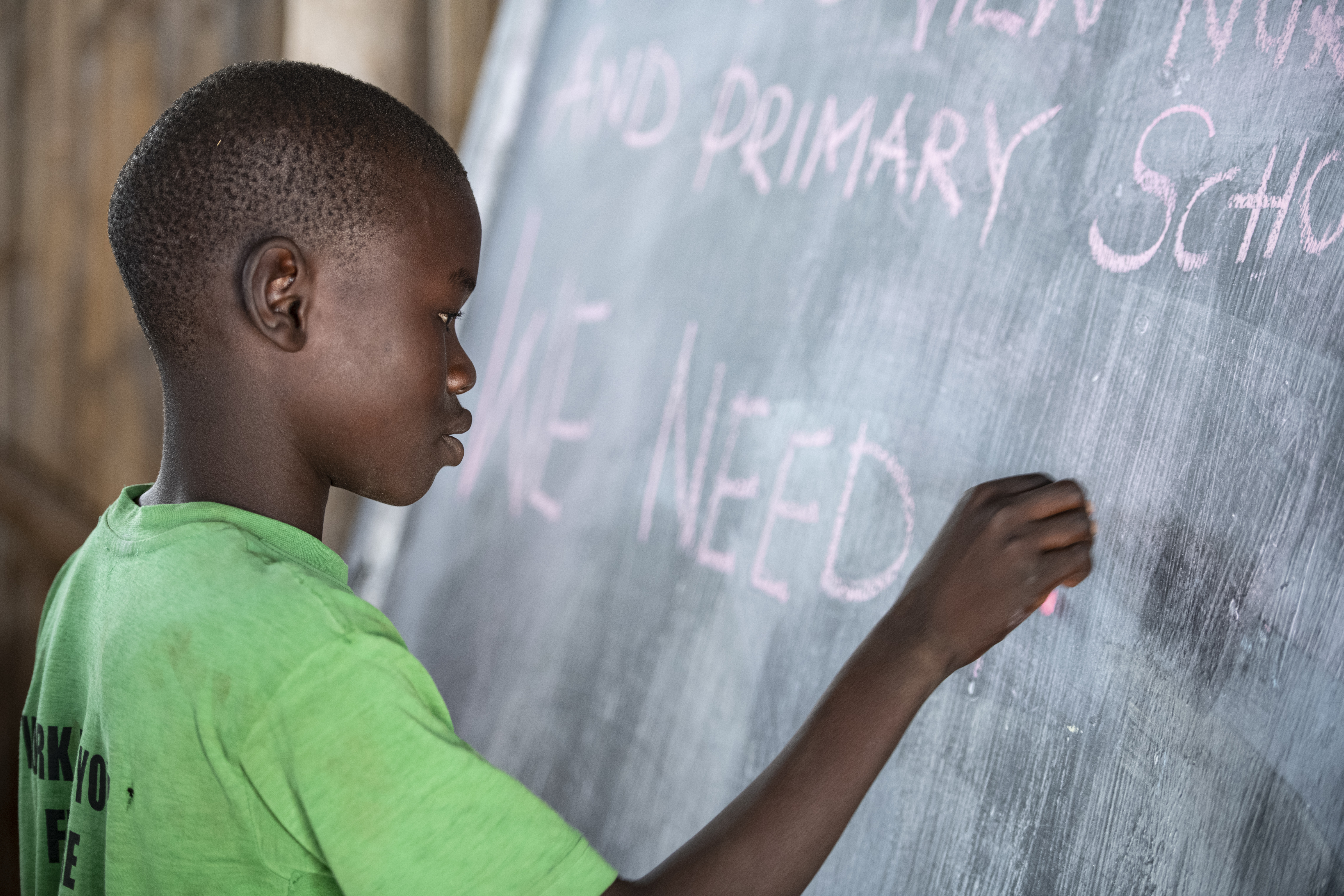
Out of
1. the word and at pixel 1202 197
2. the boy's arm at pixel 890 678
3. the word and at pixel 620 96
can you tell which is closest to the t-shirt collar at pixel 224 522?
the boy's arm at pixel 890 678

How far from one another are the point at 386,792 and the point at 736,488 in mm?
489

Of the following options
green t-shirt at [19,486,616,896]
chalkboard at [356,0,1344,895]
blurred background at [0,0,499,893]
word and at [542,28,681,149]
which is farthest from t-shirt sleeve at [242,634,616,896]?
blurred background at [0,0,499,893]

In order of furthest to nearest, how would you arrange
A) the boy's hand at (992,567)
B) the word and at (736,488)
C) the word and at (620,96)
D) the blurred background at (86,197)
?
the blurred background at (86,197), the word and at (620,96), the word and at (736,488), the boy's hand at (992,567)

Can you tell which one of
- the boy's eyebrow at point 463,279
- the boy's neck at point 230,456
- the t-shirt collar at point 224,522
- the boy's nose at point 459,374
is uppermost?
the boy's eyebrow at point 463,279

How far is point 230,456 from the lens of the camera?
1.95ft

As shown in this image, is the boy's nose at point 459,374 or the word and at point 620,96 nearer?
the boy's nose at point 459,374

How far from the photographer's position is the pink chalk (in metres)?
0.67

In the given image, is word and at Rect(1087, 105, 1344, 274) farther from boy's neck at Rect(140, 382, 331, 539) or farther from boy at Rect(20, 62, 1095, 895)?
boy's neck at Rect(140, 382, 331, 539)

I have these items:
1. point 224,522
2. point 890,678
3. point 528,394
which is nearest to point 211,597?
point 224,522

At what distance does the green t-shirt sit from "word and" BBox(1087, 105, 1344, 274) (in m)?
0.47

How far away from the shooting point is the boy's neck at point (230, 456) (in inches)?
23.5

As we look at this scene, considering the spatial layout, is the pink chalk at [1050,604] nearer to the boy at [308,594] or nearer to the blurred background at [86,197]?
the boy at [308,594]

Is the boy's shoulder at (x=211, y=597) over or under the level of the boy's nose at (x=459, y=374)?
under

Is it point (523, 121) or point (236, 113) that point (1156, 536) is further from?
point (523, 121)
